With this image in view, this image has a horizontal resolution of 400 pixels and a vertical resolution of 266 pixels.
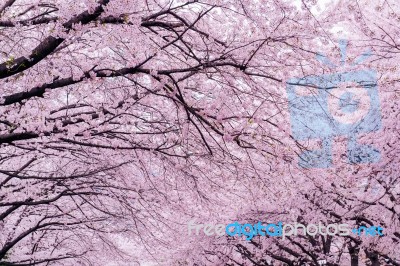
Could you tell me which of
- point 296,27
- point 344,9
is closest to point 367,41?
point 344,9

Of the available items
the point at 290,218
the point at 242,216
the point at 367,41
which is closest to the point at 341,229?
the point at 290,218

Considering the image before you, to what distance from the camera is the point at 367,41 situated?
708 cm

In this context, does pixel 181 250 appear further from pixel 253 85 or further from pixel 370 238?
pixel 253 85

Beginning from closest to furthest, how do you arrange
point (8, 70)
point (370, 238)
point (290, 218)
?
point (8, 70)
point (370, 238)
point (290, 218)

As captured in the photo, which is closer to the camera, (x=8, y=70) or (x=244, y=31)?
(x=8, y=70)

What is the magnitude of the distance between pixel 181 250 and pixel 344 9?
10.9 metres

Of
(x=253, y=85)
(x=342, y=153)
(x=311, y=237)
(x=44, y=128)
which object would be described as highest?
(x=342, y=153)

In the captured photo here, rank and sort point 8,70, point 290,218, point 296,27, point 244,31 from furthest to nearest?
point 290,218 < point 244,31 < point 296,27 < point 8,70

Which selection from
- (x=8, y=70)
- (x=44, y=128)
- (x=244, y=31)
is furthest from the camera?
(x=244, y=31)

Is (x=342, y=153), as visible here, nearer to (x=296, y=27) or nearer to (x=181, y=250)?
(x=296, y=27)

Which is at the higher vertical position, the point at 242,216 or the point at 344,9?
the point at 344,9

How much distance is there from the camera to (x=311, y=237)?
36.2ft

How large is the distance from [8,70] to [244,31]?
3.29m

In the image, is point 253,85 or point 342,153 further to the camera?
point 342,153
